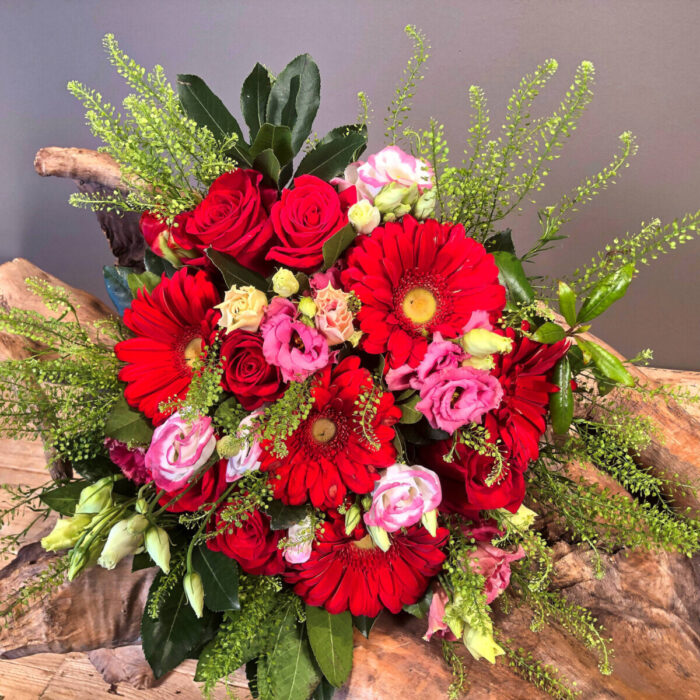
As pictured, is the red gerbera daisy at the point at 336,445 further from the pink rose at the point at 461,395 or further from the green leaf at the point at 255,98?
the green leaf at the point at 255,98

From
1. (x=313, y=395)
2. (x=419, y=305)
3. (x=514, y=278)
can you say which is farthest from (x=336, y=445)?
(x=514, y=278)

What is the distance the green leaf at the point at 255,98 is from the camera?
0.79 m

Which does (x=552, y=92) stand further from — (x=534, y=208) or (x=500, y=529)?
(x=500, y=529)

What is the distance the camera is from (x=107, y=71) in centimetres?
156

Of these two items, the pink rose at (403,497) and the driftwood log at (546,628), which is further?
the driftwood log at (546,628)

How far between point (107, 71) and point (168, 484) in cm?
130

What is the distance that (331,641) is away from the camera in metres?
0.75

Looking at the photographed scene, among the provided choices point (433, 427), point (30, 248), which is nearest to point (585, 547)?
point (433, 427)

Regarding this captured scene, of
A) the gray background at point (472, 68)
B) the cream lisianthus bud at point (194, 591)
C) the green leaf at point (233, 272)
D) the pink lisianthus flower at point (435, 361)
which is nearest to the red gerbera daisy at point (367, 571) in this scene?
the cream lisianthus bud at point (194, 591)

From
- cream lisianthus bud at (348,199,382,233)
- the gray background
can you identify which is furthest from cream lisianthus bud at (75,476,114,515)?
the gray background

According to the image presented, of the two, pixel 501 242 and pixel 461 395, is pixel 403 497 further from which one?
pixel 501 242

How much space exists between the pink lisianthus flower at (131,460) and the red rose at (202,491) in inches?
2.4

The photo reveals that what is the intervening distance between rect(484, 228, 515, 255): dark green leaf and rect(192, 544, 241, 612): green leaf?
0.50 meters

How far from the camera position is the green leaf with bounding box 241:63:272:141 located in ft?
2.60
